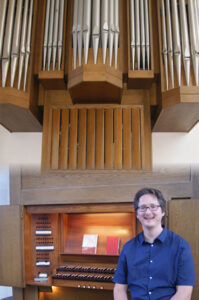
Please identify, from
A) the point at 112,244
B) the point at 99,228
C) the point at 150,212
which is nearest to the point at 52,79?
the point at 99,228

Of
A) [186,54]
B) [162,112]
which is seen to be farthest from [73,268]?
[186,54]

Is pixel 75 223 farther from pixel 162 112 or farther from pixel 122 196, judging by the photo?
pixel 162 112

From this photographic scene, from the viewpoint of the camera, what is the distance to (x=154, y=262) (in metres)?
2.11

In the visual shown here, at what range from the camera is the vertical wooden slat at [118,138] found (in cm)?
427

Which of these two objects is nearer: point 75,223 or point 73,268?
point 73,268

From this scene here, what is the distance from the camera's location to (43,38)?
4.35m

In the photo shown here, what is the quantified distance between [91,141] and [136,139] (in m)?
0.63

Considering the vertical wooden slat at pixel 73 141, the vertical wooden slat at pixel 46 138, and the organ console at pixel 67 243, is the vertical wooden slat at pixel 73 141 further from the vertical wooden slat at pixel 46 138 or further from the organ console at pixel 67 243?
the organ console at pixel 67 243

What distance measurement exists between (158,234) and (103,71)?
218 cm

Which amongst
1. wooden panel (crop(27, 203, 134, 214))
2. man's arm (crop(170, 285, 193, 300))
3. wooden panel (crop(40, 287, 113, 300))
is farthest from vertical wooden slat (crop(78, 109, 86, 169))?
man's arm (crop(170, 285, 193, 300))

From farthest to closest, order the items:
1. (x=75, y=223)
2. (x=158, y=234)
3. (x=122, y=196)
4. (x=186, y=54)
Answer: (x=75, y=223)
(x=186, y=54)
(x=122, y=196)
(x=158, y=234)

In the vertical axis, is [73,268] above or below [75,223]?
below

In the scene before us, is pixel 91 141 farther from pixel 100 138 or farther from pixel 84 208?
pixel 84 208

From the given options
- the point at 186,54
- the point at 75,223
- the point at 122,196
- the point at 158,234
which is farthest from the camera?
the point at 75,223
